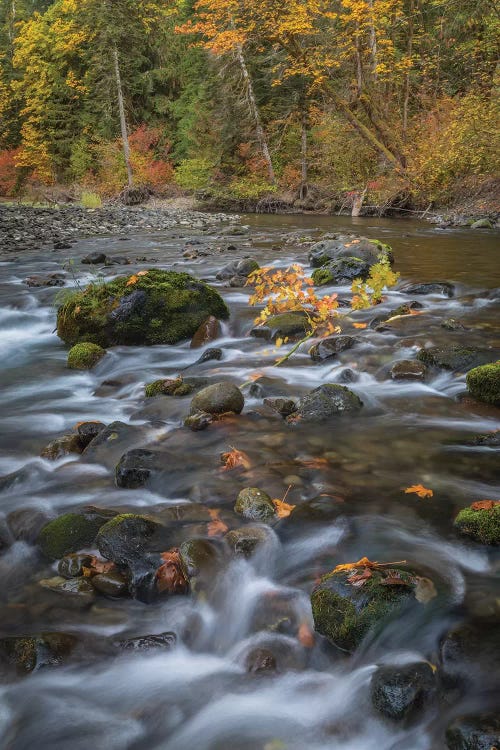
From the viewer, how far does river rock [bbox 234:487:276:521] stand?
3355mm

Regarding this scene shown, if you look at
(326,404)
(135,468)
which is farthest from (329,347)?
(135,468)

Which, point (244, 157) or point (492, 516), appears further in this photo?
point (244, 157)

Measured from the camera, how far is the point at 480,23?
75.9ft

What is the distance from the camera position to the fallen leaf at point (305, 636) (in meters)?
2.54

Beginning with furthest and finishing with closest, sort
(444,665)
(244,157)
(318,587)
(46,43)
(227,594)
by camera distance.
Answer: (46,43) < (244,157) < (227,594) < (318,587) < (444,665)

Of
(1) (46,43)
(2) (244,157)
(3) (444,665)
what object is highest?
(1) (46,43)

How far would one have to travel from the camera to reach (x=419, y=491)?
3.56 meters

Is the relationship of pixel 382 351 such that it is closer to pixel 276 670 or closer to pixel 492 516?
pixel 492 516

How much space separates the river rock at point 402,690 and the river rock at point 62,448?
2.80m

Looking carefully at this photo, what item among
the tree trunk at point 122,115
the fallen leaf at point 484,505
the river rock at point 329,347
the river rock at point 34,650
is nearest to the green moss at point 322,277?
the river rock at point 329,347

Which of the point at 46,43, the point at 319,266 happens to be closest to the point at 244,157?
the point at 46,43

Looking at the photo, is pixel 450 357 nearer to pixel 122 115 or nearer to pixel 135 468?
pixel 135 468

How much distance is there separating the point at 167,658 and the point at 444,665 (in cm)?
116

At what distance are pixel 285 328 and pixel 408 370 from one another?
1877 mm
